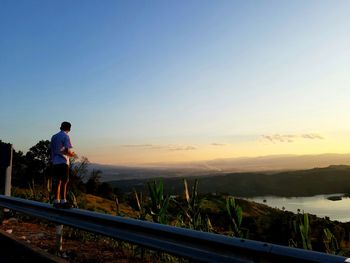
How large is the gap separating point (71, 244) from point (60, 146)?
180 centimetres

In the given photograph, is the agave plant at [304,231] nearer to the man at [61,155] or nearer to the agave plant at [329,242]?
the agave plant at [329,242]

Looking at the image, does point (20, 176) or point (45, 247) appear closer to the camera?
point (45, 247)

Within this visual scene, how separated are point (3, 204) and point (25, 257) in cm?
361

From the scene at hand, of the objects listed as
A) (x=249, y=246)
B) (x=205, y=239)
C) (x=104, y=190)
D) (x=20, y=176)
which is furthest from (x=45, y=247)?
(x=104, y=190)

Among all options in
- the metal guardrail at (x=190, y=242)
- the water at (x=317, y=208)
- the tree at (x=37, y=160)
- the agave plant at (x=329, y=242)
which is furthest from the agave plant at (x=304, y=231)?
the tree at (x=37, y=160)

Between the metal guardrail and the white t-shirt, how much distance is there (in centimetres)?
204

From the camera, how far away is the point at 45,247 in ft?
29.7

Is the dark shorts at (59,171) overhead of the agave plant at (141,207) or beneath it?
overhead

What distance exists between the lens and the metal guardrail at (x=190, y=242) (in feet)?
13.1

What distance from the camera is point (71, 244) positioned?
962 centimetres

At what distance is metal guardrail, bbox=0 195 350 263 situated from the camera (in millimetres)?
3989

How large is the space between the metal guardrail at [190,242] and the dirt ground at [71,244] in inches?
34.4

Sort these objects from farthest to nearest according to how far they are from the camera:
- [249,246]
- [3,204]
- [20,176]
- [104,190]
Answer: [104,190]
[20,176]
[3,204]
[249,246]

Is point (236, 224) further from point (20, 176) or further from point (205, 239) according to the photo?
point (20, 176)
